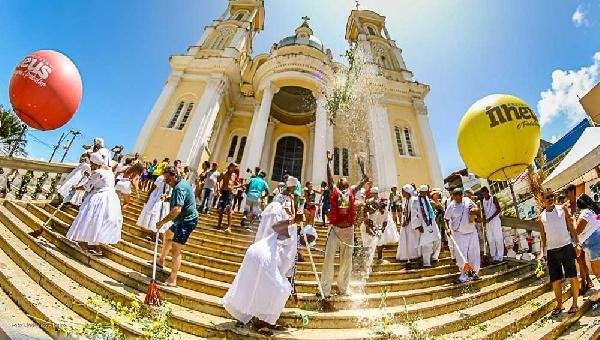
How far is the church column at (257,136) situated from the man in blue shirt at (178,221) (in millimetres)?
10866

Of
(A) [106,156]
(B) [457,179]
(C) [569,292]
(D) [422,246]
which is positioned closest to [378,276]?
(D) [422,246]

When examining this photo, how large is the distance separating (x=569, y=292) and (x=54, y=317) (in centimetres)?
707

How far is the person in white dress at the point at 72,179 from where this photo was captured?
8.16 meters

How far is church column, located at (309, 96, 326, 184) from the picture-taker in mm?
15951

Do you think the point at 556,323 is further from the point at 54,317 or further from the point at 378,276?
the point at 54,317

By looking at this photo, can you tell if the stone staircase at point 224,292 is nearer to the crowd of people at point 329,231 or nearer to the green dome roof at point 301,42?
the crowd of people at point 329,231

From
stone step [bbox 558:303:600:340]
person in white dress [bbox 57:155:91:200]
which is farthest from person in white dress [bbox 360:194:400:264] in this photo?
person in white dress [bbox 57:155:91:200]

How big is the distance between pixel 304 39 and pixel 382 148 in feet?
34.1

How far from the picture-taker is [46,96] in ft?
15.5

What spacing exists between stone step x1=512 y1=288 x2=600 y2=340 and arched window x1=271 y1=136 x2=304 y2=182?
56.7 feet

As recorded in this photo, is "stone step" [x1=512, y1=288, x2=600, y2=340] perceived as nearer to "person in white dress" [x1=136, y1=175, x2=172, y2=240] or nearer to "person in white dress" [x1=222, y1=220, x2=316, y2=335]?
"person in white dress" [x1=222, y1=220, x2=316, y2=335]

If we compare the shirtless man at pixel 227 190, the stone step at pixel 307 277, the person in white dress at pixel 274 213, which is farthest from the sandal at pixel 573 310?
the shirtless man at pixel 227 190

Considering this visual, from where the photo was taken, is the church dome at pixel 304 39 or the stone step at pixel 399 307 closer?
the stone step at pixel 399 307

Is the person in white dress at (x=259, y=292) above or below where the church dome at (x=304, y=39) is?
below
